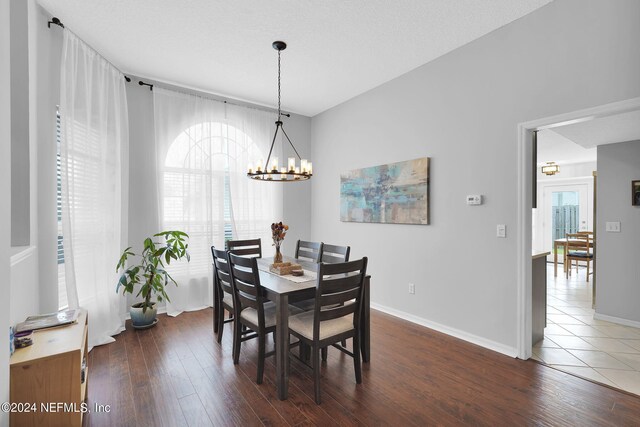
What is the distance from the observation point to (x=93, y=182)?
2.99m

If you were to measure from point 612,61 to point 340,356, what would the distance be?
3.10 meters

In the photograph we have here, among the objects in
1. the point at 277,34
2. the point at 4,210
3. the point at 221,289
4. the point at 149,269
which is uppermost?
the point at 277,34

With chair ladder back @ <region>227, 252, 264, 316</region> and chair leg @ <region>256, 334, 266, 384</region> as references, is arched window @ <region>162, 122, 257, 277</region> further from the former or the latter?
chair leg @ <region>256, 334, 266, 384</region>

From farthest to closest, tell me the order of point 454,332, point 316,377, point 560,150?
1. point 560,150
2. point 454,332
3. point 316,377

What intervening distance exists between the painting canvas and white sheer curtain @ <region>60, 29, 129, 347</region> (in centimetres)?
287

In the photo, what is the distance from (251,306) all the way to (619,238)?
4.30 meters

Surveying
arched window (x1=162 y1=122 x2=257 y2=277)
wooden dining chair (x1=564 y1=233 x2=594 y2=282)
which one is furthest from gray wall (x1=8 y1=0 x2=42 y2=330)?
wooden dining chair (x1=564 y1=233 x2=594 y2=282)

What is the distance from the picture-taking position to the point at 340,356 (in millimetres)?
2670

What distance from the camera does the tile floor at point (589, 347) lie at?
2.36 meters

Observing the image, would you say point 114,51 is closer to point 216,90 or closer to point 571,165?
point 216,90

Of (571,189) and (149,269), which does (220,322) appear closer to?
(149,269)

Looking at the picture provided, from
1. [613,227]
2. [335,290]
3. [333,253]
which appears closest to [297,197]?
[333,253]

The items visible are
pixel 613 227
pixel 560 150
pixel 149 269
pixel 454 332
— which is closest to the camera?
pixel 454 332

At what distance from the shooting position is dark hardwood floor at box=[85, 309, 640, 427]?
187cm
